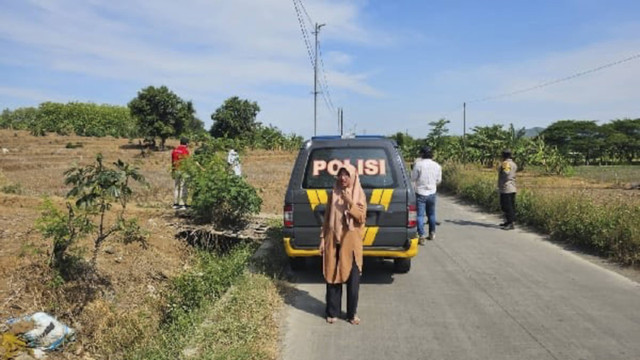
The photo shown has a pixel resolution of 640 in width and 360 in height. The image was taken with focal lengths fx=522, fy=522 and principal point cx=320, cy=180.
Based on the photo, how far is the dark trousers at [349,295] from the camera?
5.45 metres

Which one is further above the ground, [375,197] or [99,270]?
[375,197]

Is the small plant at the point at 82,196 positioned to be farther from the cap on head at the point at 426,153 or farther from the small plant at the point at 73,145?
the small plant at the point at 73,145

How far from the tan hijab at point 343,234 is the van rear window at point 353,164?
4.51 ft

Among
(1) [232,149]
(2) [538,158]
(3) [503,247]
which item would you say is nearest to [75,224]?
(1) [232,149]

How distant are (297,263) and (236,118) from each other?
170 feet

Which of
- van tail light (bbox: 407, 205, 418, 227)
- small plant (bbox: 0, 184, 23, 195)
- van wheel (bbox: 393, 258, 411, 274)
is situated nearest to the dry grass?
van wheel (bbox: 393, 258, 411, 274)

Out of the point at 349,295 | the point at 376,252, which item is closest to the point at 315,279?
the point at 376,252

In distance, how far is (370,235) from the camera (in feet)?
22.1

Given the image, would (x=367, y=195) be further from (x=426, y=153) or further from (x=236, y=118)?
(x=236, y=118)

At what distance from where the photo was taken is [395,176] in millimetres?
6867

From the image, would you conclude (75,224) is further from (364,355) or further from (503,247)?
(503,247)

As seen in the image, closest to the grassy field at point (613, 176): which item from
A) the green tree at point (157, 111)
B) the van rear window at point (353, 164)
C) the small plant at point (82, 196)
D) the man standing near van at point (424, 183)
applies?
the man standing near van at point (424, 183)

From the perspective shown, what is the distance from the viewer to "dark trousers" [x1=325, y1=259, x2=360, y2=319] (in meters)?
5.45

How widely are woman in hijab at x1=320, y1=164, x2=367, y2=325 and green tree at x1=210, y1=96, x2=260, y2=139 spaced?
51.4 metres
